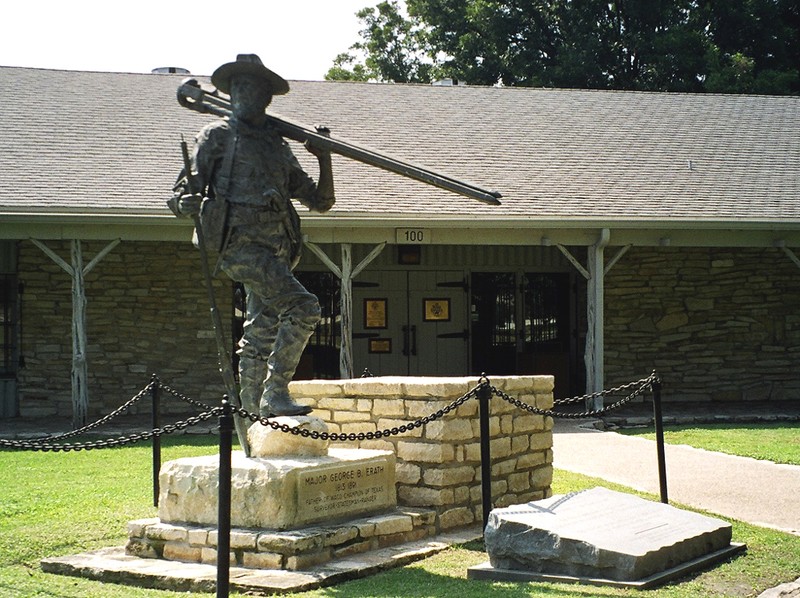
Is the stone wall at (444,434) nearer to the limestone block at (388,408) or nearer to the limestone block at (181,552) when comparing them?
the limestone block at (388,408)

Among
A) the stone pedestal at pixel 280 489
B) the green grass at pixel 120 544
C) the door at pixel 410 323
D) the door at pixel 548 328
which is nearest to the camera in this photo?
the green grass at pixel 120 544

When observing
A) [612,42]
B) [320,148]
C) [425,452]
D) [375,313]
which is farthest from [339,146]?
[612,42]

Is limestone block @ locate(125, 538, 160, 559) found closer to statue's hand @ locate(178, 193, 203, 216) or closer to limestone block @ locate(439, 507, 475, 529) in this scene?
limestone block @ locate(439, 507, 475, 529)

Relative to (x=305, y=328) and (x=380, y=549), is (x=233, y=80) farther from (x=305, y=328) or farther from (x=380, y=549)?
(x=380, y=549)

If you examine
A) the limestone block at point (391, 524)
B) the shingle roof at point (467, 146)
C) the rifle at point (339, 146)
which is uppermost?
the shingle roof at point (467, 146)

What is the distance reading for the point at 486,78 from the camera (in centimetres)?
3391

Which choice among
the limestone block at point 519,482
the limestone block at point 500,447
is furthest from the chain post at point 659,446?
the limestone block at point 500,447

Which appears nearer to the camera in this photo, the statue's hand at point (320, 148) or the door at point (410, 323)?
Answer: the statue's hand at point (320, 148)

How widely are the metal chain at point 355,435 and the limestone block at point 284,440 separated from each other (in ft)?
0.23

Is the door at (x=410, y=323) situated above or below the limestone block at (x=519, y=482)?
above

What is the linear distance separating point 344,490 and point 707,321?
40.4 ft

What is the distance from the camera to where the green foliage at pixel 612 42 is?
104ft

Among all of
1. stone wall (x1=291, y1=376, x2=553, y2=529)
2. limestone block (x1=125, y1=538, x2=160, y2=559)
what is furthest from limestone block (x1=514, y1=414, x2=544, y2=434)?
limestone block (x1=125, y1=538, x2=160, y2=559)

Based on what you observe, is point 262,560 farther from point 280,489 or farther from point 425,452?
point 425,452
